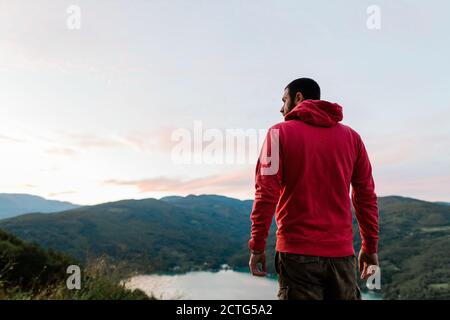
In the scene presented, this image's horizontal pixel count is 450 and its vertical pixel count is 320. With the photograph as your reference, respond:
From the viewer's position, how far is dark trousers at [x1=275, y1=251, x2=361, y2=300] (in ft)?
8.74

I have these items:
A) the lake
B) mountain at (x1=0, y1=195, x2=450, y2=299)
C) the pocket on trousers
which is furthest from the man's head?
mountain at (x1=0, y1=195, x2=450, y2=299)

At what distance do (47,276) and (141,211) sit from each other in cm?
18649

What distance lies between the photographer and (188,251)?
121 metres

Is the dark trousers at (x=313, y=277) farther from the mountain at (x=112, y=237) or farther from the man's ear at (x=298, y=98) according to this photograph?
the mountain at (x=112, y=237)

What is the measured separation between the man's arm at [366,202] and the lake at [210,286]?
539 centimetres

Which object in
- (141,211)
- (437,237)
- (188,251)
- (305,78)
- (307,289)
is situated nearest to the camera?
(307,289)

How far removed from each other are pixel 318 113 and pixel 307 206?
65cm

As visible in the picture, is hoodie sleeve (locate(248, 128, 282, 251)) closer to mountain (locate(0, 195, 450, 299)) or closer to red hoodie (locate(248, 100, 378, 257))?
red hoodie (locate(248, 100, 378, 257))

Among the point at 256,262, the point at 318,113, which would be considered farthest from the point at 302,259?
the point at 318,113

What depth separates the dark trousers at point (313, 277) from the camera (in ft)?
8.74

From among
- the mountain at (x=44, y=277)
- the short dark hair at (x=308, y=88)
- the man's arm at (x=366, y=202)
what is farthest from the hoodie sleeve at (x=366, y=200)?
the mountain at (x=44, y=277)

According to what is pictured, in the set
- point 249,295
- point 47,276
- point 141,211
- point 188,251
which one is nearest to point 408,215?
point 188,251
